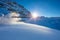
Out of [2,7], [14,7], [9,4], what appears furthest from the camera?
[14,7]

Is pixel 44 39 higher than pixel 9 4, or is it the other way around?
pixel 9 4

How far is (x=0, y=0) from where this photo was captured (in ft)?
39.7

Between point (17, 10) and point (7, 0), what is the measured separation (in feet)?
6.15

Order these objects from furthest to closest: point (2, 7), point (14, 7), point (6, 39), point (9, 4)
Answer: point (14, 7), point (9, 4), point (2, 7), point (6, 39)

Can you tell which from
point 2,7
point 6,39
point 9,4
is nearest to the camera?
point 6,39

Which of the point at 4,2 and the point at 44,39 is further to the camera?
the point at 4,2

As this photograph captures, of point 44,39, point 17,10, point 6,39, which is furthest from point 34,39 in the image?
point 17,10

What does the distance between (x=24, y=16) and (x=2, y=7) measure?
3339 millimetres

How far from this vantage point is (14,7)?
12.6 m

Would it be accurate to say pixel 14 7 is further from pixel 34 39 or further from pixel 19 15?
pixel 34 39

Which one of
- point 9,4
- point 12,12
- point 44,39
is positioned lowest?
point 44,39

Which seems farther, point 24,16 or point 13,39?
point 24,16

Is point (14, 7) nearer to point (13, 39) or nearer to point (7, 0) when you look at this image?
point (7, 0)

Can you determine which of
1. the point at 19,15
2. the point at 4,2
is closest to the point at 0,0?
the point at 4,2
